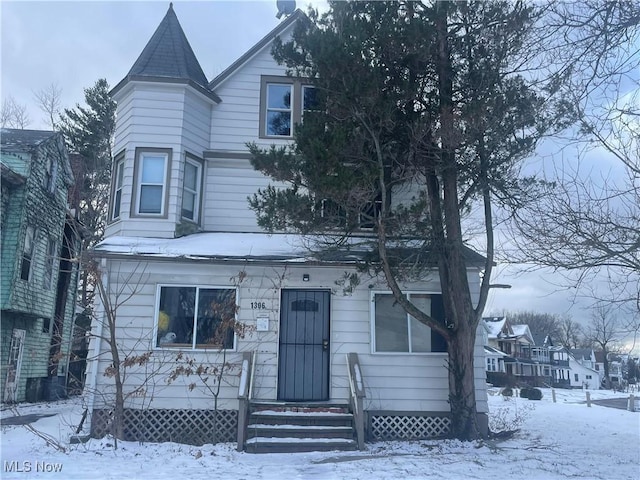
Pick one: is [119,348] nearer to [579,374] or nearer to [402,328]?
[402,328]

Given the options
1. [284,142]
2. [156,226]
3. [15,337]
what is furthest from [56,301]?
[284,142]

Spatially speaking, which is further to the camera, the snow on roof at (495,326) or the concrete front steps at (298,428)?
the snow on roof at (495,326)

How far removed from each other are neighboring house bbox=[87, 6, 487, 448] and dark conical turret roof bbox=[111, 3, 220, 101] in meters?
0.09

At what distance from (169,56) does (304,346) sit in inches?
291

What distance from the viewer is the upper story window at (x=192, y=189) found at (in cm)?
1177

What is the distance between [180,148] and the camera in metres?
Answer: 11.6

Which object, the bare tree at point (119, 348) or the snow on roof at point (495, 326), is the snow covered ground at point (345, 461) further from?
the snow on roof at point (495, 326)

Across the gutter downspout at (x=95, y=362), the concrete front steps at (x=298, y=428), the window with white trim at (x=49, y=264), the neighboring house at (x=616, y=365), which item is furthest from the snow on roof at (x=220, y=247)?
the neighboring house at (x=616, y=365)

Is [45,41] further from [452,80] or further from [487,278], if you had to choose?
[487,278]

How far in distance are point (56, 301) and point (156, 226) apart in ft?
39.7

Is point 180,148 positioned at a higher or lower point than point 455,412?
higher

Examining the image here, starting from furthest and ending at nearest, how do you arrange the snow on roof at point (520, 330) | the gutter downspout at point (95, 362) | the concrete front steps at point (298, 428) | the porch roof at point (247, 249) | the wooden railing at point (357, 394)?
the snow on roof at point (520, 330) → the porch roof at point (247, 249) → the gutter downspout at point (95, 362) → the wooden railing at point (357, 394) → the concrete front steps at point (298, 428)

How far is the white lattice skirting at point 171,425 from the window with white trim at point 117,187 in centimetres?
444

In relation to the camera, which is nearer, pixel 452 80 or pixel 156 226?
pixel 452 80
